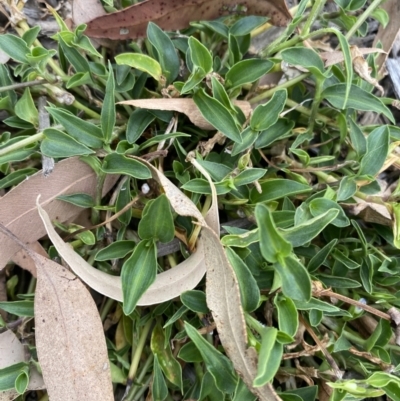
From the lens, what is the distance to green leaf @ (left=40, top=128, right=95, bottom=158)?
1052 mm

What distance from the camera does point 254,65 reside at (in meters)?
1.15

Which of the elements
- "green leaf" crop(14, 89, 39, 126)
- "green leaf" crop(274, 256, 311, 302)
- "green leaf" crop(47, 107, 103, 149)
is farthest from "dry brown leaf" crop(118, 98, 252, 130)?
"green leaf" crop(274, 256, 311, 302)

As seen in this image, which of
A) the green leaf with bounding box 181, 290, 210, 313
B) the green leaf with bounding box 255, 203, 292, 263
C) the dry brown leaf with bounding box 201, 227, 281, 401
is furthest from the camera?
the green leaf with bounding box 181, 290, 210, 313

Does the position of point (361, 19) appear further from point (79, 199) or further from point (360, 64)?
point (79, 199)

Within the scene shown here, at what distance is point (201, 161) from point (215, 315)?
1.07 feet

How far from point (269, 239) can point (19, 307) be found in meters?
0.61

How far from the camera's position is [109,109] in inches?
41.6

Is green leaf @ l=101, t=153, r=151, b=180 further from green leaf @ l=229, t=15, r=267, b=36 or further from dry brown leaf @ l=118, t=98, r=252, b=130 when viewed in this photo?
green leaf @ l=229, t=15, r=267, b=36

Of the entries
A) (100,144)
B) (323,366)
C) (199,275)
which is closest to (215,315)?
(199,275)

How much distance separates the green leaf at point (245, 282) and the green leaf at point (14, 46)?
63 cm

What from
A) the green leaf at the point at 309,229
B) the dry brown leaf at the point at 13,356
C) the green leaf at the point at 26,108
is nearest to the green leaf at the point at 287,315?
the green leaf at the point at 309,229

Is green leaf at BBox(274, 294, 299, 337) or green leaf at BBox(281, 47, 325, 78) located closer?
green leaf at BBox(274, 294, 299, 337)

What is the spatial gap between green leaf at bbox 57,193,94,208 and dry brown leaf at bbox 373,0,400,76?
2.69 ft

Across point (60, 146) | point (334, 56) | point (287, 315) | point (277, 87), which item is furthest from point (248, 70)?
point (287, 315)
